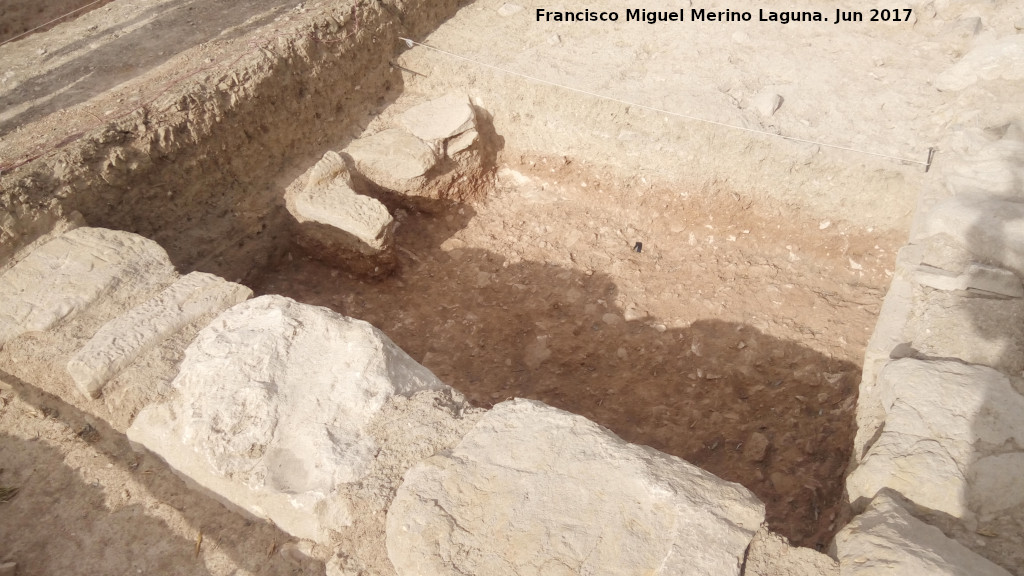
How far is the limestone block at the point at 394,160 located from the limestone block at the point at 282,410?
7.15ft

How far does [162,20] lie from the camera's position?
216 inches

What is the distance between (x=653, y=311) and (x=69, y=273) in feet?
11.4

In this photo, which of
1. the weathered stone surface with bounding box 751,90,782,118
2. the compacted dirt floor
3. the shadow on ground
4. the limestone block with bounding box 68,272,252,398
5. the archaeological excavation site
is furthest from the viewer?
the weathered stone surface with bounding box 751,90,782,118

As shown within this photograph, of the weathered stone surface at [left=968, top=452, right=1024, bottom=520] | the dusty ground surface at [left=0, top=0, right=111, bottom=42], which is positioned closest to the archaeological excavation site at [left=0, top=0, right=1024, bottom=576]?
the weathered stone surface at [left=968, top=452, right=1024, bottom=520]

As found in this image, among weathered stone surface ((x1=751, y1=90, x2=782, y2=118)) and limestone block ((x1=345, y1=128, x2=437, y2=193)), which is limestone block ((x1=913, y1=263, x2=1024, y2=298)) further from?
limestone block ((x1=345, y1=128, x2=437, y2=193))

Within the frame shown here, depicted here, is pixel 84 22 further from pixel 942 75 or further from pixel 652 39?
pixel 942 75

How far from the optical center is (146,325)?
110 inches

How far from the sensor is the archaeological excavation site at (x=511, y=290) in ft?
7.11

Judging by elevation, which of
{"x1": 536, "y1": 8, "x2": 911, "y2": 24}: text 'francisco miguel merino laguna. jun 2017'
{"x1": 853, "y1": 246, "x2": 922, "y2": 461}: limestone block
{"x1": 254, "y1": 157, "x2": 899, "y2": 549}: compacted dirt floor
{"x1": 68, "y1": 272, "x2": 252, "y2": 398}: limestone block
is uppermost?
{"x1": 536, "y1": 8, "x2": 911, "y2": 24}: text 'francisco miguel merino laguna. jun 2017'

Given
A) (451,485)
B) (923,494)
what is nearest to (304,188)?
(451,485)

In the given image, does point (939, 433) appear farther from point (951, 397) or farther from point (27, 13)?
point (27, 13)

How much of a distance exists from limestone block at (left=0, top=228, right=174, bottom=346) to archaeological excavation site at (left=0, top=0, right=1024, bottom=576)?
0.02m

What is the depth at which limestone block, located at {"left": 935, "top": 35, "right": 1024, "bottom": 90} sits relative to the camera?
4.29 metres

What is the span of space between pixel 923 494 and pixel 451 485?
5.59ft
